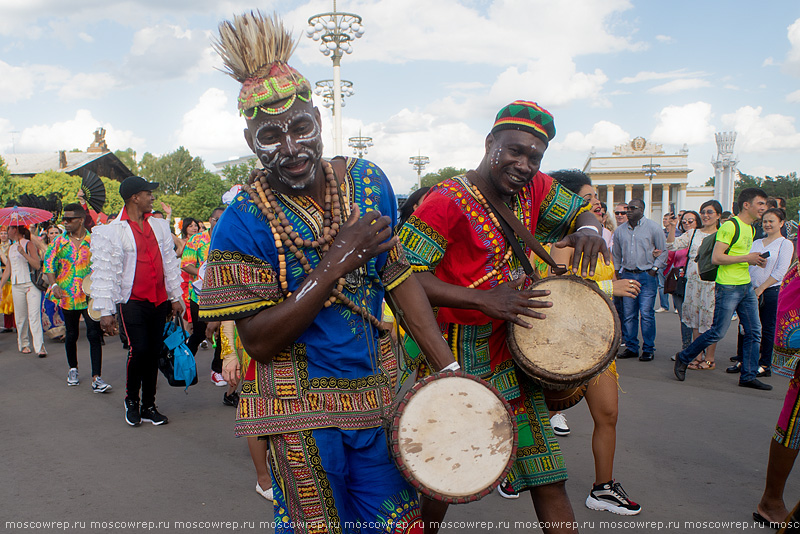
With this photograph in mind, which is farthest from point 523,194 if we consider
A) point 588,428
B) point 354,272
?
point 588,428

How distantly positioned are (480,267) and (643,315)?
6654mm

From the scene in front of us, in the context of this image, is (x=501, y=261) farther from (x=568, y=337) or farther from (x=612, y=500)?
(x=612, y=500)

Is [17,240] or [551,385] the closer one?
[551,385]

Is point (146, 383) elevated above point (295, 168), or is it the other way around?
point (295, 168)

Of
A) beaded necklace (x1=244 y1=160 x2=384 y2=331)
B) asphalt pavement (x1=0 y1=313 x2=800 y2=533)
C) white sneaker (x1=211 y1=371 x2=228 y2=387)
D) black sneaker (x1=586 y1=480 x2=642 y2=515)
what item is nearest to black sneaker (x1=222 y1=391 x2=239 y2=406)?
asphalt pavement (x1=0 y1=313 x2=800 y2=533)

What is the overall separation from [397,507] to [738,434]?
14.8ft

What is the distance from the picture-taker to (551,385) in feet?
8.57

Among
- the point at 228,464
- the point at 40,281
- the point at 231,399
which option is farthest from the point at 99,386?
the point at 40,281

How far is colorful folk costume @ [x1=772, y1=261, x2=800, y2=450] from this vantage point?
3.34 m

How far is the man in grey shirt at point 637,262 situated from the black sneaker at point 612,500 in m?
4.88

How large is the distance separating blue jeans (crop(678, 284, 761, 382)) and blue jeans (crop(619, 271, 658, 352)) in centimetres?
126

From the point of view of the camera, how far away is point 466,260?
2859 mm

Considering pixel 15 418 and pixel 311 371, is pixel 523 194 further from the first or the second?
pixel 15 418

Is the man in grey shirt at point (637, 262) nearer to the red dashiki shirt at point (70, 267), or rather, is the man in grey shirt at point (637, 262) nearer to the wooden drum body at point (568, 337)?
the wooden drum body at point (568, 337)
